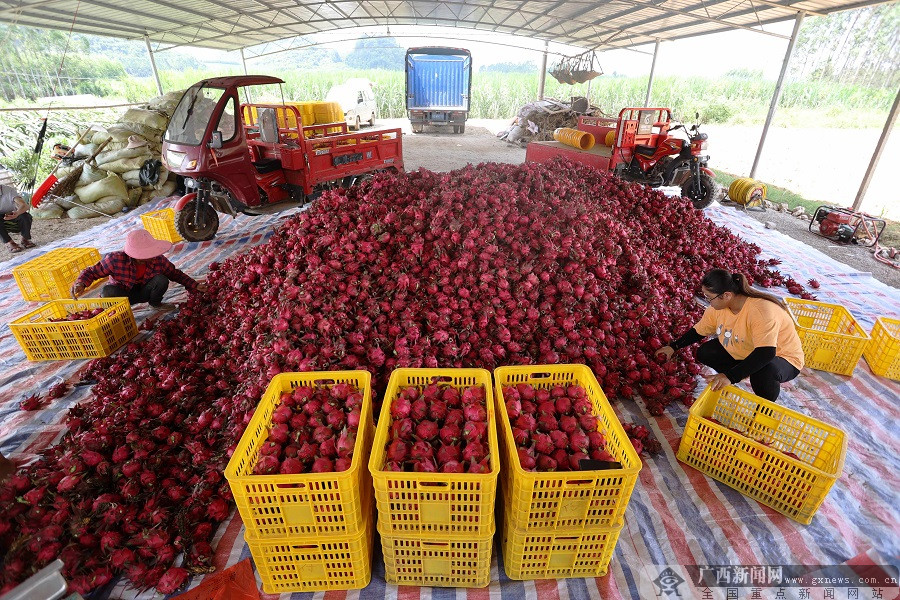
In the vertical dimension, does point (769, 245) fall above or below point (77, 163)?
below

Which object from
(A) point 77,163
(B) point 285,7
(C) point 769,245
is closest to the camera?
(C) point 769,245

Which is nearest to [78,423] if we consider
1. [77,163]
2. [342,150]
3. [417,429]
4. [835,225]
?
[417,429]

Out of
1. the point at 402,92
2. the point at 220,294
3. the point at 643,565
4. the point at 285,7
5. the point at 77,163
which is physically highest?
the point at 285,7

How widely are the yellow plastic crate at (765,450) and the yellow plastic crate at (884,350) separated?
1.65 metres

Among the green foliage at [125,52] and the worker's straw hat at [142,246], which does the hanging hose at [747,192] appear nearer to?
the worker's straw hat at [142,246]

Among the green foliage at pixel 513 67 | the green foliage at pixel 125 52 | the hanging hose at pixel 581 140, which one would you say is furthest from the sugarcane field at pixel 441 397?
the green foliage at pixel 513 67

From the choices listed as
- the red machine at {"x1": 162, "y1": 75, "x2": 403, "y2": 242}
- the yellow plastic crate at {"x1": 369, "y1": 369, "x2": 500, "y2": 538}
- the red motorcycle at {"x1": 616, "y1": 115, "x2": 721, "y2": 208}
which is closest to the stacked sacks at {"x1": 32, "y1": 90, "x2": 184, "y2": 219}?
the red machine at {"x1": 162, "y1": 75, "x2": 403, "y2": 242}

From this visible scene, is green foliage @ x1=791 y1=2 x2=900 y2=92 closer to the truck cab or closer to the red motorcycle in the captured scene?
the red motorcycle

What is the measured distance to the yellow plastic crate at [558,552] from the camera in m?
1.84

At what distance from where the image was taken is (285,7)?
45.7 ft

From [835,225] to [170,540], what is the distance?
920 centimetres

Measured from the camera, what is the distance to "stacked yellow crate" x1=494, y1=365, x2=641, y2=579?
1708 millimetres

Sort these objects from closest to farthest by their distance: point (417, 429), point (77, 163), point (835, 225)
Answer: point (417, 429) < point (835, 225) < point (77, 163)

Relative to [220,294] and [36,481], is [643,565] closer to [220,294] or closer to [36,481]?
[36,481]
